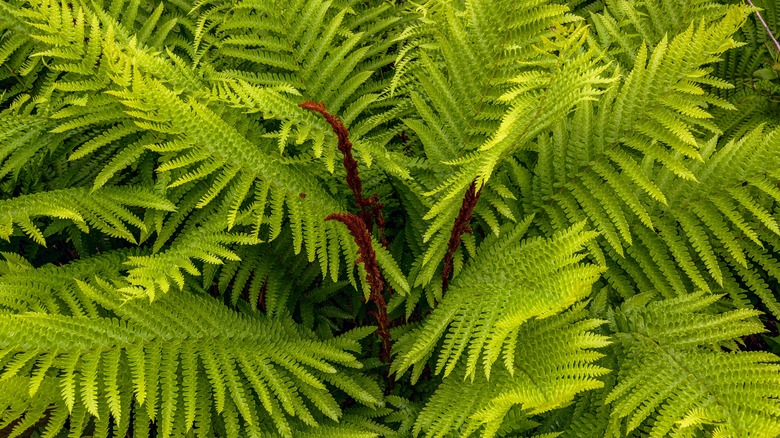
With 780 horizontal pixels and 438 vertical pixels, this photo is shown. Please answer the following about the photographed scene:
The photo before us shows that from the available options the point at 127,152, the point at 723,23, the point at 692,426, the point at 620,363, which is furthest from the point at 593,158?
the point at 127,152

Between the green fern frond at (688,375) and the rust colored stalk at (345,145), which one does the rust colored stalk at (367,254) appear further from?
the green fern frond at (688,375)

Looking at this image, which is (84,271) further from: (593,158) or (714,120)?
(714,120)

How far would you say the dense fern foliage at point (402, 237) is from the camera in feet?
4.47

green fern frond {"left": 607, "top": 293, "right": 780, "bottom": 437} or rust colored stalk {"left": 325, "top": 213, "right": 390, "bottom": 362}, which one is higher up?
green fern frond {"left": 607, "top": 293, "right": 780, "bottom": 437}

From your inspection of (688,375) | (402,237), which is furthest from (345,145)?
(688,375)

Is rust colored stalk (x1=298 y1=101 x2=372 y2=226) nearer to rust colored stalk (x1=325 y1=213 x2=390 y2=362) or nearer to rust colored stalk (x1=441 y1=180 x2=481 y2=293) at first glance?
rust colored stalk (x1=325 y1=213 x2=390 y2=362)

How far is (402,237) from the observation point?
1.87 m

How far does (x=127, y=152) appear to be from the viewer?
1678mm

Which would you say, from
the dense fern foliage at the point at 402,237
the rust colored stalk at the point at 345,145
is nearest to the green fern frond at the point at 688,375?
the dense fern foliage at the point at 402,237

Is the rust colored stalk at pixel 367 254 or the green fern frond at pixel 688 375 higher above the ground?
the green fern frond at pixel 688 375

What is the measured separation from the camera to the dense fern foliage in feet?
4.47

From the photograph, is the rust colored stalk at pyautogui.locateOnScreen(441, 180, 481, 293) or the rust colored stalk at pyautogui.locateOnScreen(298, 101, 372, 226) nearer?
the rust colored stalk at pyautogui.locateOnScreen(298, 101, 372, 226)

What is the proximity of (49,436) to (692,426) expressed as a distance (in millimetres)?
1400

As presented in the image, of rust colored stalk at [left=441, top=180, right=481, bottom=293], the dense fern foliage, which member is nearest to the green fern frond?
the dense fern foliage
